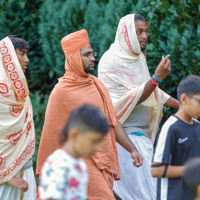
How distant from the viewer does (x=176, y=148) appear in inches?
155

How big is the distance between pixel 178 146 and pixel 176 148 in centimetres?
2

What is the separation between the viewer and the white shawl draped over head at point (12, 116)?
5.31 m

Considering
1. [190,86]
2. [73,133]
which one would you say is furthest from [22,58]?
[73,133]

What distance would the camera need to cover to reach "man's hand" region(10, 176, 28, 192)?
522 centimetres

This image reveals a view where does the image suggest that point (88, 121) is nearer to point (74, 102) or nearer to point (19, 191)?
point (74, 102)

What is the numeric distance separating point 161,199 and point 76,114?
1261 mm

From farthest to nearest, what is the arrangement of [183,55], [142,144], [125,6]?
[125,6] → [183,55] → [142,144]

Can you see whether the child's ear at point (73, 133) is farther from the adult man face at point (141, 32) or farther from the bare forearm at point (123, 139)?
the adult man face at point (141, 32)

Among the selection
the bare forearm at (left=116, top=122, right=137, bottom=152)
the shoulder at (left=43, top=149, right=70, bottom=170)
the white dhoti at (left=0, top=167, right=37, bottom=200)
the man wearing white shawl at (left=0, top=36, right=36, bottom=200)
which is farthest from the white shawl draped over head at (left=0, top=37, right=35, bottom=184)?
the shoulder at (left=43, top=149, right=70, bottom=170)

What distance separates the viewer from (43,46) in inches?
344

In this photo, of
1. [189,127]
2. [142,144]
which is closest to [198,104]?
[189,127]

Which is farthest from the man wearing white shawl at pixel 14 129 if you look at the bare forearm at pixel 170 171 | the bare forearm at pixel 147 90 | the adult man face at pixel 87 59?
the bare forearm at pixel 170 171

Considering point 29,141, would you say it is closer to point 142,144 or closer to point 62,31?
point 142,144

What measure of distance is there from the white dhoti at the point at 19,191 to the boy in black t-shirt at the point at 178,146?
1.82 metres
